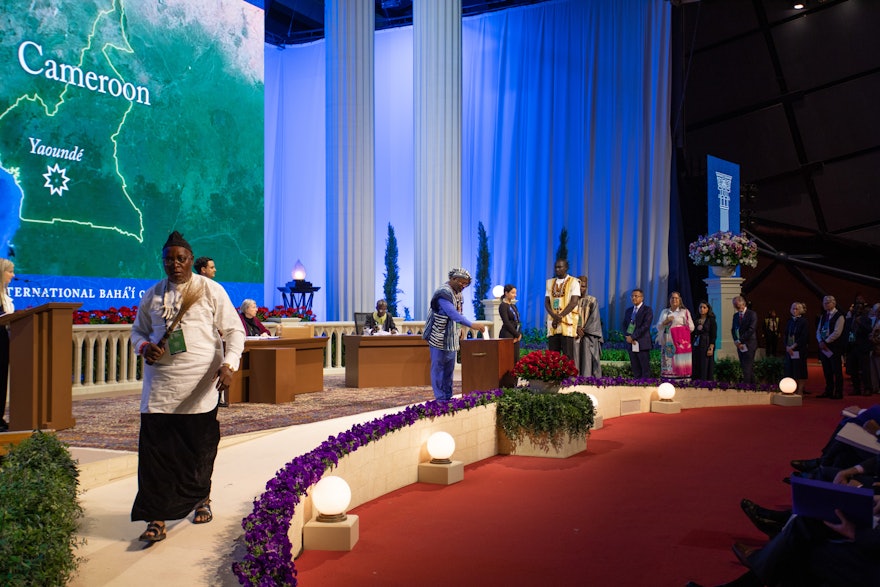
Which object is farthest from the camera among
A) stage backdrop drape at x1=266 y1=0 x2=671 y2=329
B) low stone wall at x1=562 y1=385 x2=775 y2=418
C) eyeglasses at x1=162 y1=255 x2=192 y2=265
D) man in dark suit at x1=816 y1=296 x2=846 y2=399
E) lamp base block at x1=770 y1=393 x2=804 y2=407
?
stage backdrop drape at x1=266 y1=0 x2=671 y2=329

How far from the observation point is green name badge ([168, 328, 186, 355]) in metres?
3.87

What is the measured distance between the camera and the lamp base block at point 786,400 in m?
10.5

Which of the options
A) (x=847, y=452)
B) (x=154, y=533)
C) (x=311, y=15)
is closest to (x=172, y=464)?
(x=154, y=533)

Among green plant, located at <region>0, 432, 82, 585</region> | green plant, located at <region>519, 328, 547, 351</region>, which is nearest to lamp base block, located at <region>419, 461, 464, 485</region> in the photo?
green plant, located at <region>0, 432, 82, 585</region>

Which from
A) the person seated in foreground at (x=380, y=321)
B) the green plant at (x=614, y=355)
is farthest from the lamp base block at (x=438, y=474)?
the green plant at (x=614, y=355)

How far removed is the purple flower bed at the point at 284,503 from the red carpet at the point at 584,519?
1.19 ft

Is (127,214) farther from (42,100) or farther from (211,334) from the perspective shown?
(211,334)

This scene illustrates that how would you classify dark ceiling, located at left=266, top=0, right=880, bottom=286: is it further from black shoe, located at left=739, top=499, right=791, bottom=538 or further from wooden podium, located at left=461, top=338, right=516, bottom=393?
black shoe, located at left=739, top=499, right=791, bottom=538

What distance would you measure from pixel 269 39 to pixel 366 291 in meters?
8.85

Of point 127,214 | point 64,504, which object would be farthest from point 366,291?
point 64,504

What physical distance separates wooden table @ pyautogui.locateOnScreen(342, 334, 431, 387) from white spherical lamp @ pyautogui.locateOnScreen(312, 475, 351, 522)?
6.30 m

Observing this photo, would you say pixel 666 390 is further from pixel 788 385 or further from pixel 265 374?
pixel 265 374

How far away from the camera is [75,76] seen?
11273 millimetres

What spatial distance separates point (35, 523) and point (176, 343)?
111 centimetres
